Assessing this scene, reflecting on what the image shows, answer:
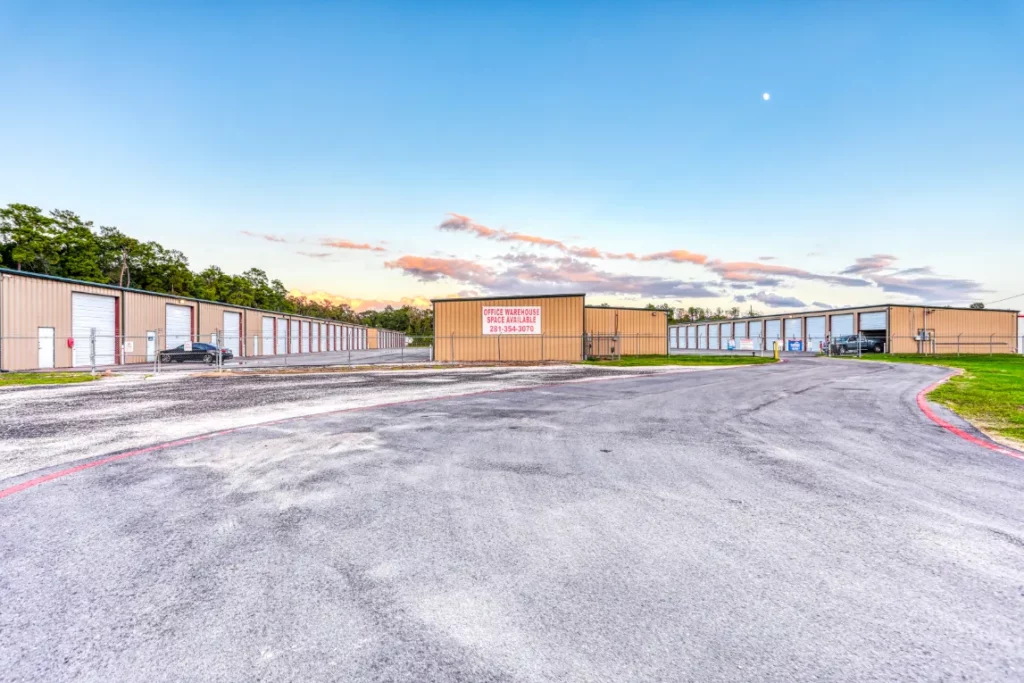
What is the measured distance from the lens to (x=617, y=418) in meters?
9.02

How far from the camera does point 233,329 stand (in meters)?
46.8

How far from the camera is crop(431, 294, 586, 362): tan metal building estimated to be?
33.2 meters

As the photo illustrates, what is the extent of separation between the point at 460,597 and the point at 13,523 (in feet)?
13.0

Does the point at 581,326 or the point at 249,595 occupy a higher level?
the point at 581,326

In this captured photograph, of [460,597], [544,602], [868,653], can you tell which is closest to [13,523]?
[460,597]

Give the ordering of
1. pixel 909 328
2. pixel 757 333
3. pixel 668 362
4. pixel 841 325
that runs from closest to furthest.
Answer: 1. pixel 668 362
2. pixel 909 328
3. pixel 841 325
4. pixel 757 333

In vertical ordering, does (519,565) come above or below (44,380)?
above

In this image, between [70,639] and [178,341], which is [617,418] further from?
[178,341]

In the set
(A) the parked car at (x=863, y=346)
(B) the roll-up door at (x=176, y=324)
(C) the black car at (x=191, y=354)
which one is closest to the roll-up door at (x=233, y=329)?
(B) the roll-up door at (x=176, y=324)

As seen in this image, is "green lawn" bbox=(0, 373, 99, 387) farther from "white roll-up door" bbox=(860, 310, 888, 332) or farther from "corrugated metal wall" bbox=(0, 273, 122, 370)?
"white roll-up door" bbox=(860, 310, 888, 332)

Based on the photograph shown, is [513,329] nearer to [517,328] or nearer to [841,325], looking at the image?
[517,328]

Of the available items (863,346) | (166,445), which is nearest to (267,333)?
(166,445)

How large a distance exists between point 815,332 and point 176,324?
205ft

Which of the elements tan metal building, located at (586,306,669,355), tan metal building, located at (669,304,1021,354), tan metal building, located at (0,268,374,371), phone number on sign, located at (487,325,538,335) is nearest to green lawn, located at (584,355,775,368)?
tan metal building, located at (586,306,669,355)
